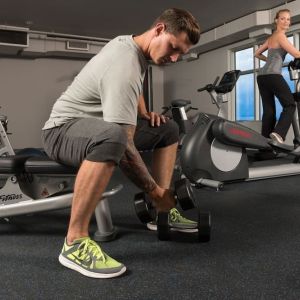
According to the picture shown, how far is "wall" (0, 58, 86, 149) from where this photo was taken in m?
7.62

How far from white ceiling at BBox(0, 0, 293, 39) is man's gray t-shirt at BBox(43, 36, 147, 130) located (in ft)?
14.4

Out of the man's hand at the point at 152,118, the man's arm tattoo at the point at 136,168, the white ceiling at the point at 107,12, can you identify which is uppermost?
the white ceiling at the point at 107,12

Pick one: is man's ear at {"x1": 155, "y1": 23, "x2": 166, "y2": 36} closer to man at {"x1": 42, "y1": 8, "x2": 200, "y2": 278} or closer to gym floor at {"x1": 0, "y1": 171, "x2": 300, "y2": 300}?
man at {"x1": 42, "y1": 8, "x2": 200, "y2": 278}

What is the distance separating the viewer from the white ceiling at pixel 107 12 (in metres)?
5.34

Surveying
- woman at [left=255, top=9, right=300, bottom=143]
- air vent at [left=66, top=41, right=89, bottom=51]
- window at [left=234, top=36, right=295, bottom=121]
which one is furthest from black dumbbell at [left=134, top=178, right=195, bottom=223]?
air vent at [left=66, top=41, right=89, bottom=51]

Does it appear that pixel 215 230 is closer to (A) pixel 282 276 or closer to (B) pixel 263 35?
(A) pixel 282 276

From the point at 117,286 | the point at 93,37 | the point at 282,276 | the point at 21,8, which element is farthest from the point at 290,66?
the point at 93,37

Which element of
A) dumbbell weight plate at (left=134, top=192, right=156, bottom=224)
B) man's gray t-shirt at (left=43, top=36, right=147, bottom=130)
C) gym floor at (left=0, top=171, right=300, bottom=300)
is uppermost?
man's gray t-shirt at (left=43, top=36, right=147, bottom=130)

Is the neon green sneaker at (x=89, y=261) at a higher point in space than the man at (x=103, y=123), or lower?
lower

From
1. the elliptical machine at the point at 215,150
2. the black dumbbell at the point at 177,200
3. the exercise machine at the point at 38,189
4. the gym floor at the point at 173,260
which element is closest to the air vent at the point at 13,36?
the elliptical machine at the point at 215,150

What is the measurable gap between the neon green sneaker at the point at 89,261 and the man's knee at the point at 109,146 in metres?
0.30

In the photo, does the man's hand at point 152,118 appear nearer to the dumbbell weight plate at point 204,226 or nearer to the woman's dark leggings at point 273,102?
the dumbbell weight plate at point 204,226

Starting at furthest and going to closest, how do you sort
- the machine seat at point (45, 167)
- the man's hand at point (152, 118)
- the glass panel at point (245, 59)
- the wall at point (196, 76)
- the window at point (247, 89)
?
the wall at point (196, 76) < the glass panel at point (245, 59) < the window at point (247, 89) < the man's hand at point (152, 118) < the machine seat at point (45, 167)

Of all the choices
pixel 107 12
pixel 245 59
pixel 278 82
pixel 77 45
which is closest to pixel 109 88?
pixel 278 82
